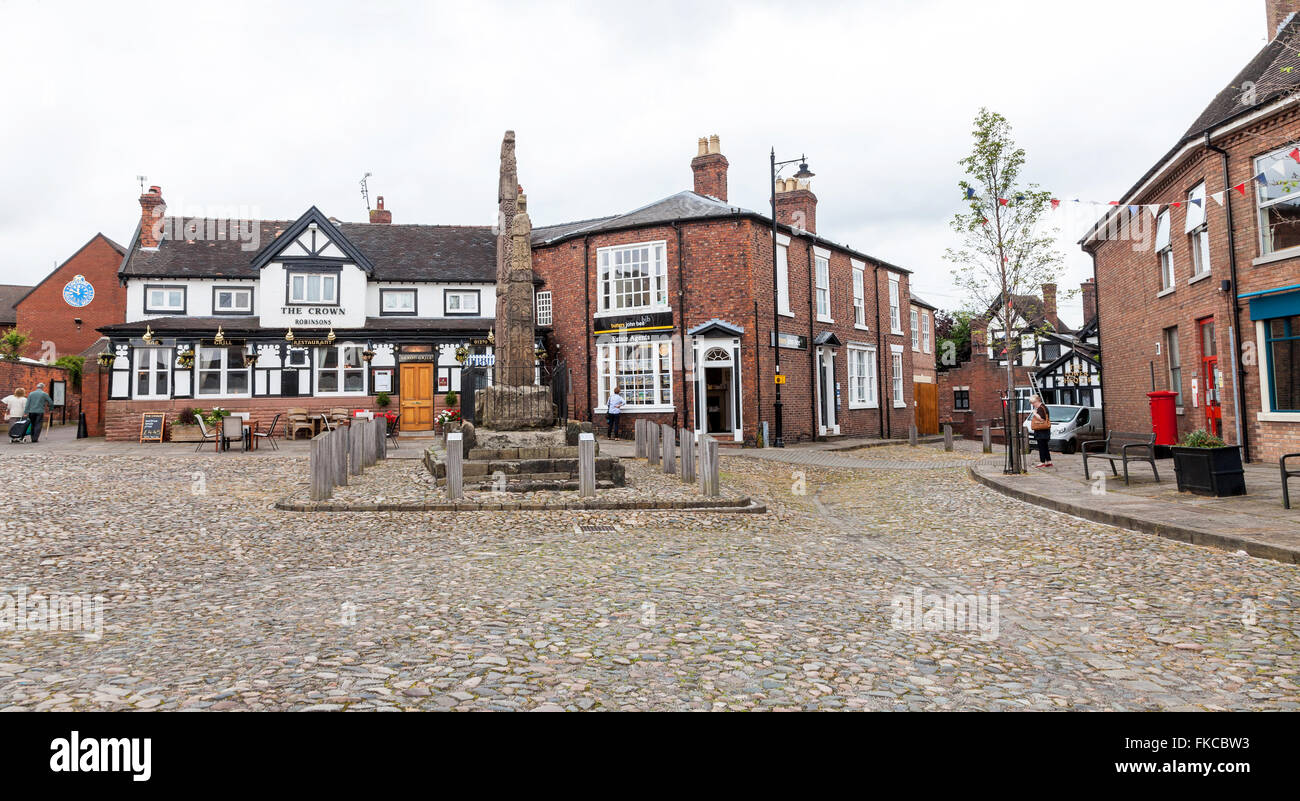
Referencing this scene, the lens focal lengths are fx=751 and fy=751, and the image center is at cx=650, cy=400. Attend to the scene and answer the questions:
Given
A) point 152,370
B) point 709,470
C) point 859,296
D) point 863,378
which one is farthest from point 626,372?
point 152,370

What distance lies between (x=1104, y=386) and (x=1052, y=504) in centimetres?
1531

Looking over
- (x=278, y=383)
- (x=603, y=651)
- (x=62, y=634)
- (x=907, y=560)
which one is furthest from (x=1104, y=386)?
(x=278, y=383)

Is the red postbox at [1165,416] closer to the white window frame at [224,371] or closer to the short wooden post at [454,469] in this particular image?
the short wooden post at [454,469]

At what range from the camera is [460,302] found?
1125 inches

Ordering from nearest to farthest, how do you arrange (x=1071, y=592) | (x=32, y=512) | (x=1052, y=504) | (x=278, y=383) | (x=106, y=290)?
(x=1071, y=592) < (x=32, y=512) < (x=1052, y=504) < (x=278, y=383) < (x=106, y=290)

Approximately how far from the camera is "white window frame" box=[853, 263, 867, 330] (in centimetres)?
2864

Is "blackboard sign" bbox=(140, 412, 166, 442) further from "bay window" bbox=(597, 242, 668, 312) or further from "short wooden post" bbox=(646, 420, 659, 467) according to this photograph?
"short wooden post" bbox=(646, 420, 659, 467)

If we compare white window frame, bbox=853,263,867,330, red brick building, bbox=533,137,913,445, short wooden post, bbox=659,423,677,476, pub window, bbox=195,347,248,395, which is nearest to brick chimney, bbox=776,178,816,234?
red brick building, bbox=533,137,913,445

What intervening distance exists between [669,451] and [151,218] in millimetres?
25283

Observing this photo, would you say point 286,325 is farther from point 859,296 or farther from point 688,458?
point 859,296

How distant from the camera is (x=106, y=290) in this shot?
132 feet

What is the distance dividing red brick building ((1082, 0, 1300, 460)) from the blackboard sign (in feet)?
94.3
